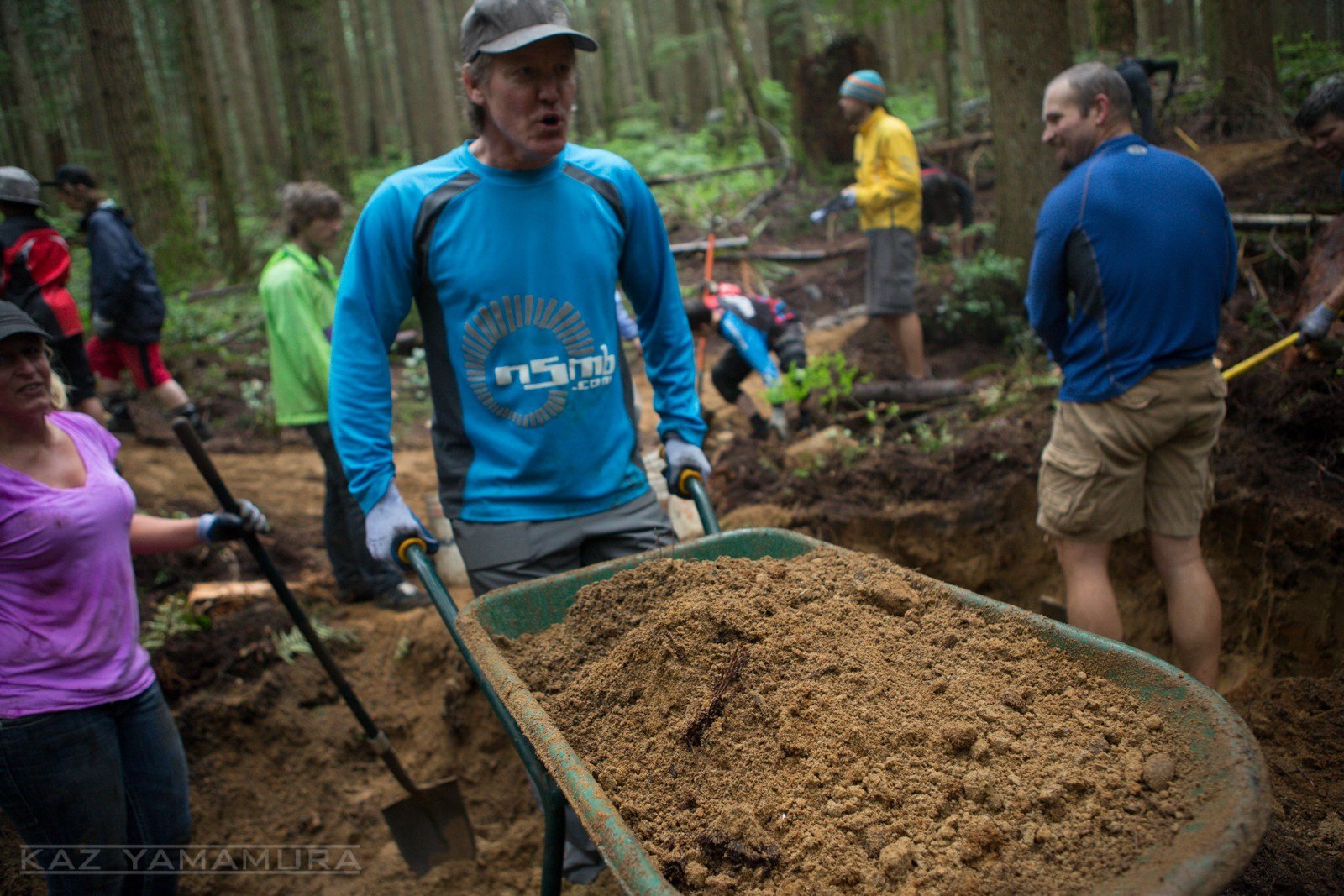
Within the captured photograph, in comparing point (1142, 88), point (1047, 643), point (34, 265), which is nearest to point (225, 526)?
point (1047, 643)

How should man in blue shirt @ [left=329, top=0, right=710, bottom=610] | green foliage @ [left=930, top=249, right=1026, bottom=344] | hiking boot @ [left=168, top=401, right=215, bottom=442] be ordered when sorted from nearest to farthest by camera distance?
man in blue shirt @ [left=329, top=0, right=710, bottom=610] → hiking boot @ [left=168, top=401, right=215, bottom=442] → green foliage @ [left=930, top=249, right=1026, bottom=344]

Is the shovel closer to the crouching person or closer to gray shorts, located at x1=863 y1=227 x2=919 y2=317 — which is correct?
the crouching person

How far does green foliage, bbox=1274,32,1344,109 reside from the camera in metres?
7.58

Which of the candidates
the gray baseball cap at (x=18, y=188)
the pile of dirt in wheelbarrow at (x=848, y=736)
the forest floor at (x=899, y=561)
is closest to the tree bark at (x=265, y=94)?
the gray baseball cap at (x=18, y=188)

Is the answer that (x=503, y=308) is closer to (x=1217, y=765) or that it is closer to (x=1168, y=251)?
(x=1217, y=765)

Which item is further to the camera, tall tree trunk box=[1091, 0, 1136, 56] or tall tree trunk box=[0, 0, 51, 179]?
tall tree trunk box=[0, 0, 51, 179]

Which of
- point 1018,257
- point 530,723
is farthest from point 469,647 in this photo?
point 1018,257

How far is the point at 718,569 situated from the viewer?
2254 mm

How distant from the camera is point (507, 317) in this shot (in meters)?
2.57

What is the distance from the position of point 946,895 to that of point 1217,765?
0.51m

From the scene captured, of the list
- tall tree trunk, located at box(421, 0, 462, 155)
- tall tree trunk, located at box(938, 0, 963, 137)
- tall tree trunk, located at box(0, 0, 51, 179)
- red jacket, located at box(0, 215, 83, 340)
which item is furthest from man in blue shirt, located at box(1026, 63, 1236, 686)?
tall tree trunk, located at box(421, 0, 462, 155)

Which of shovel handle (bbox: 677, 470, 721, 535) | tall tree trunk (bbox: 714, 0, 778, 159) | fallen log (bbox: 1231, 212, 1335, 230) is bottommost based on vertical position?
shovel handle (bbox: 677, 470, 721, 535)

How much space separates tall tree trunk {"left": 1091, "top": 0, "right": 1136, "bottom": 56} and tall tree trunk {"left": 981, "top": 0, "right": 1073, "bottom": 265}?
402 cm

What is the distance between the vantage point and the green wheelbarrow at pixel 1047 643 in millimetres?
1260
